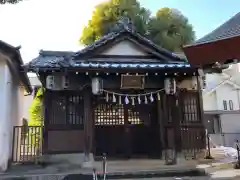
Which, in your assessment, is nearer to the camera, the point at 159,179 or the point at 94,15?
the point at 159,179

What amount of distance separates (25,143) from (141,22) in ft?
46.3

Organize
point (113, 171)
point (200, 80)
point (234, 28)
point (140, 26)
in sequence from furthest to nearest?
point (140, 26) < point (200, 80) < point (113, 171) < point (234, 28)

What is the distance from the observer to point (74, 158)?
11.0 m

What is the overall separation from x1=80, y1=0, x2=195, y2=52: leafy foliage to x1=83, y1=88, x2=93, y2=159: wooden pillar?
472 inches

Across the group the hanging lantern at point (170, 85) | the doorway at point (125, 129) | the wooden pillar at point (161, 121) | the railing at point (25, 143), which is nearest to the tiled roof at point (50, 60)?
the doorway at point (125, 129)

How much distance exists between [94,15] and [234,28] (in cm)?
1961

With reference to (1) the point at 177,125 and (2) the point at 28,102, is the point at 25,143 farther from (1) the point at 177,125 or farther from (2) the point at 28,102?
(2) the point at 28,102

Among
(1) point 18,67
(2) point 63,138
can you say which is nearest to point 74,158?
(2) point 63,138

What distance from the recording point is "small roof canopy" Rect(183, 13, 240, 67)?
4.85m

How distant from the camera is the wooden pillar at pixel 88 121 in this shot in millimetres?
10523

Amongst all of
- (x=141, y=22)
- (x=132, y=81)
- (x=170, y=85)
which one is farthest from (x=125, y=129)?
(x=141, y=22)

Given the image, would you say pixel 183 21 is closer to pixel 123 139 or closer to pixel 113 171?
pixel 123 139

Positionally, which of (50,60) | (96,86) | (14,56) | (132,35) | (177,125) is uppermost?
(132,35)

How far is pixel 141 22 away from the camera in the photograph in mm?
22516
